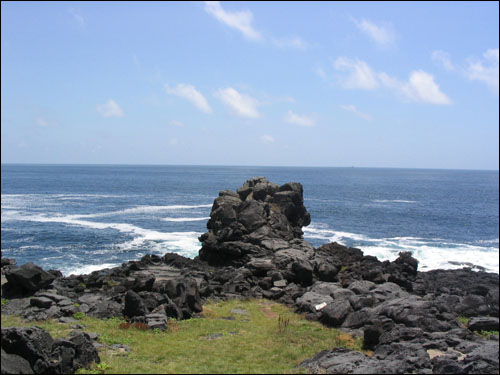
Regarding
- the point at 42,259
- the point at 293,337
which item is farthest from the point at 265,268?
the point at 42,259

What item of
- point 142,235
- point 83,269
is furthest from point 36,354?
point 142,235

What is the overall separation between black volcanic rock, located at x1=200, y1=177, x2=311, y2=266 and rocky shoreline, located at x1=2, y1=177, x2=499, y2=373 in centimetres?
15

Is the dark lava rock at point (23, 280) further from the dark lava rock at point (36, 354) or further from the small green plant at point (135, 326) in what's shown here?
the dark lava rock at point (36, 354)

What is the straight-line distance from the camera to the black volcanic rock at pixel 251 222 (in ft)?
164

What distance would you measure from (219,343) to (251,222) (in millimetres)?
30615

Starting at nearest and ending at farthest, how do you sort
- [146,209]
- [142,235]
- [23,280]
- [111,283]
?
1. [23,280]
2. [111,283]
3. [142,235]
4. [146,209]

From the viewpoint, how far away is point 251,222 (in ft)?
173

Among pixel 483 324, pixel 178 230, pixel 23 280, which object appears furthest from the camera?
pixel 178 230

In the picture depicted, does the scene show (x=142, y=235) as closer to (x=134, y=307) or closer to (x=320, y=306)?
(x=134, y=307)

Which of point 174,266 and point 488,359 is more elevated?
point 488,359

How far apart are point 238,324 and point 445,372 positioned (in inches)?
556

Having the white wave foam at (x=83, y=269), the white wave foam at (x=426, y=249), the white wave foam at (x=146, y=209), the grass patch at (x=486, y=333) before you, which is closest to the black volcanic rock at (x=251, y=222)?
the white wave foam at (x=83, y=269)

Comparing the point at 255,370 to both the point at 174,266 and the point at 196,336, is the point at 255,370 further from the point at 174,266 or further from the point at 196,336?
the point at 174,266

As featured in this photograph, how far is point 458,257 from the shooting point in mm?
62250
